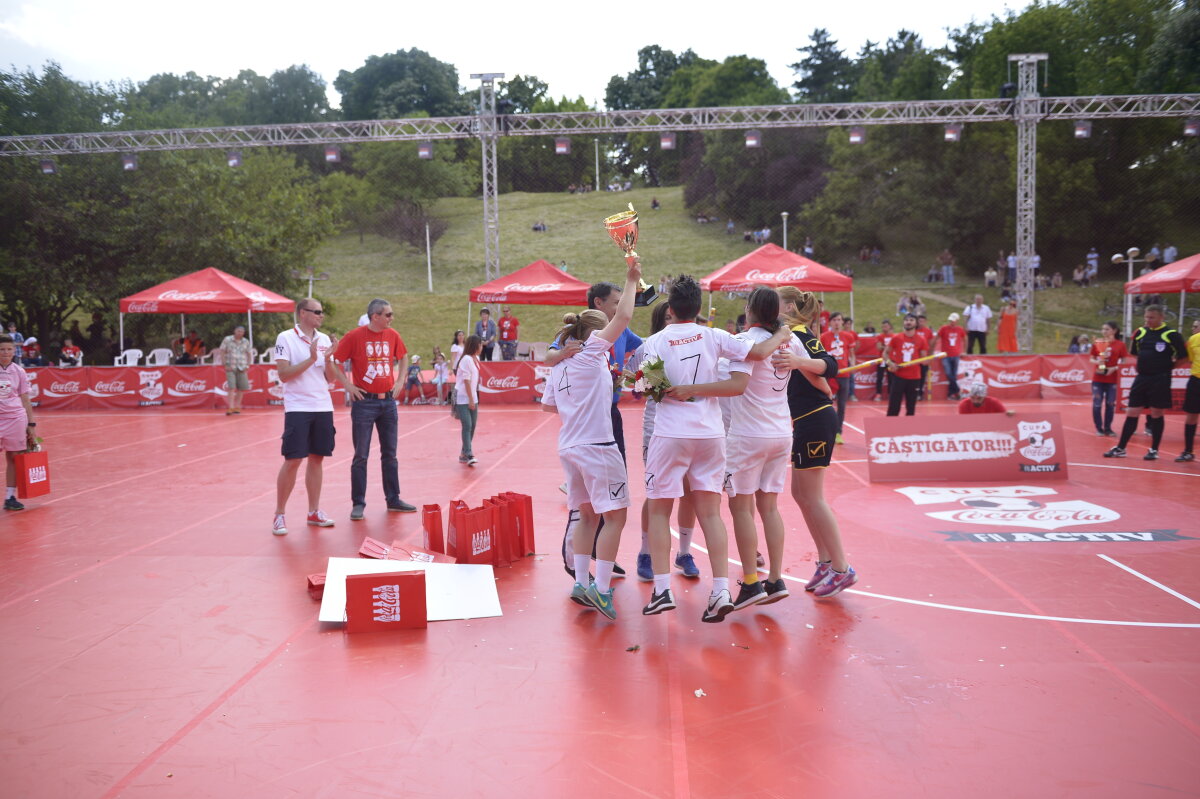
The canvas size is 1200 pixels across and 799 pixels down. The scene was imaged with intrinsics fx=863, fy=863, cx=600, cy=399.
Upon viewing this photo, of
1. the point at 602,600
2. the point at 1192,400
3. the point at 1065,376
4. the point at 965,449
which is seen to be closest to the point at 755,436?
the point at 602,600

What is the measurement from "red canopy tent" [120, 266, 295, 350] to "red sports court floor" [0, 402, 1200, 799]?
12813mm

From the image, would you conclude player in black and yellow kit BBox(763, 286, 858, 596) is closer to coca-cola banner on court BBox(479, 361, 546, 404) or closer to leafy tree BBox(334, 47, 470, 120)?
coca-cola banner on court BBox(479, 361, 546, 404)

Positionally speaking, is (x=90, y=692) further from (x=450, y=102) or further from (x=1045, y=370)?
(x=450, y=102)

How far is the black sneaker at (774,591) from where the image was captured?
5.30 m

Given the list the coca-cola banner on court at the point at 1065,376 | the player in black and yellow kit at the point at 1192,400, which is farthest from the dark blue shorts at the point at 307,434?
the coca-cola banner on court at the point at 1065,376

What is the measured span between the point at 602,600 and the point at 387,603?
1.30 metres

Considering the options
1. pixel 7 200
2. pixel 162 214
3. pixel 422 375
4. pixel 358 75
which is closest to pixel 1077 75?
pixel 422 375

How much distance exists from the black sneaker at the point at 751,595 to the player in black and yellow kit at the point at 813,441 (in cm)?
17

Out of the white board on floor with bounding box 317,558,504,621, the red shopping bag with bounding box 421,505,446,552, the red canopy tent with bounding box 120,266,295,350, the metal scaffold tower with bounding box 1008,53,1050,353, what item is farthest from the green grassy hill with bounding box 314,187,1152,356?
the white board on floor with bounding box 317,558,504,621

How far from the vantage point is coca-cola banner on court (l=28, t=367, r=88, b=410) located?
20875 millimetres

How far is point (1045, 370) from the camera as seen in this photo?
63.2 feet

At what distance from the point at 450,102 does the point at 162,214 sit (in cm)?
5619

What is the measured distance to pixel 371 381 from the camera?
26.6ft

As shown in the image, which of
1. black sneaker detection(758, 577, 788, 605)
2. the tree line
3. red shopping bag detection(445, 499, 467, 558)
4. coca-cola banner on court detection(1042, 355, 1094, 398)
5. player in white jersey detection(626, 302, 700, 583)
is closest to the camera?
black sneaker detection(758, 577, 788, 605)
